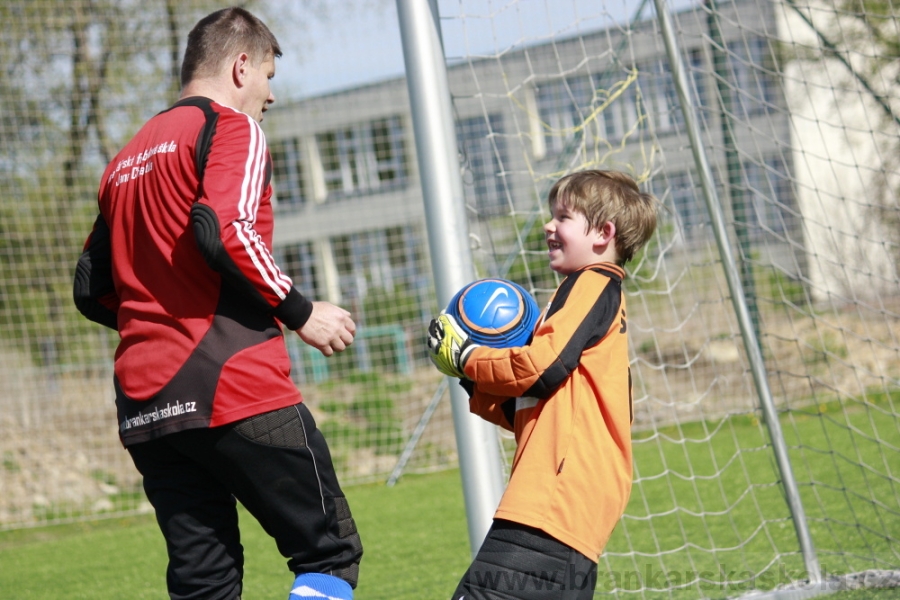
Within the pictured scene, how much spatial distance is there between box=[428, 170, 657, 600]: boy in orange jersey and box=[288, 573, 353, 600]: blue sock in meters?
0.30

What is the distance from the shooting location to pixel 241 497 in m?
2.17

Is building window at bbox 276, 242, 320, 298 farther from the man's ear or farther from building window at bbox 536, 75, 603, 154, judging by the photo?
the man's ear

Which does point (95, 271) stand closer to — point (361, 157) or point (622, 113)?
point (622, 113)

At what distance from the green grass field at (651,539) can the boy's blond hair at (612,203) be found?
1.69 meters

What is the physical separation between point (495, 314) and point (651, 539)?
3061mm

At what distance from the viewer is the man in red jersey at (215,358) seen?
2111 mm

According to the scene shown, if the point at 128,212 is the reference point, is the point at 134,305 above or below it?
below

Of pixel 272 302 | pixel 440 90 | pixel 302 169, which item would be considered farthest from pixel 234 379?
pixel 302 169

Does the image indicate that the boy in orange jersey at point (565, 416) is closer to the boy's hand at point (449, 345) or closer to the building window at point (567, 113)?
the boy's hand at point (449, 345)

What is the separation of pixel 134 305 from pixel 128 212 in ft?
0.79

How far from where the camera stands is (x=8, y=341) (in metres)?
8.47

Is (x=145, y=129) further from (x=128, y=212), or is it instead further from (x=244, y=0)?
(x=244, y=0)

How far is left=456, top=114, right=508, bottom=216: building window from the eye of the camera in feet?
11.9

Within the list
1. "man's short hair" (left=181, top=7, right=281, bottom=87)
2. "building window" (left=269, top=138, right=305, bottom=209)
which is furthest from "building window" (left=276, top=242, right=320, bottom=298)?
"man's short hair" (left=181, top=7, right=281, bottom=87)
